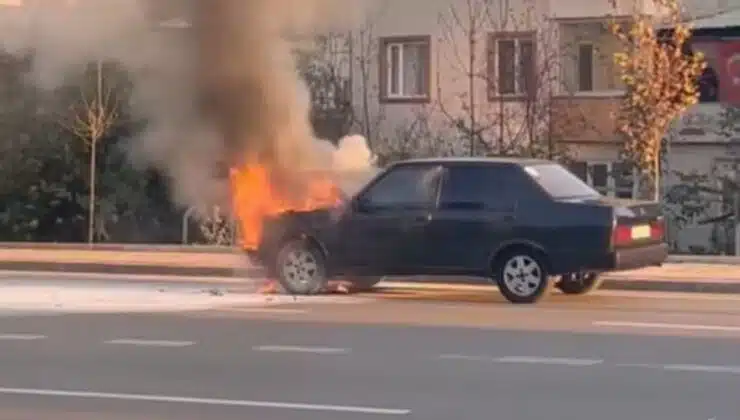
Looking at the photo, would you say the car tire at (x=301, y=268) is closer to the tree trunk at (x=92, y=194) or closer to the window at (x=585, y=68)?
the tree trunk at (x=92, y=194)

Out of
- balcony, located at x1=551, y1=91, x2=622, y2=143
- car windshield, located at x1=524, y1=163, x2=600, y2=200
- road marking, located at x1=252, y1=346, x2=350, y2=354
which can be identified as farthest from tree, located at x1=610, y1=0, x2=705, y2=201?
road marking, located at x1=252, y1=346, x2=350, y2=354

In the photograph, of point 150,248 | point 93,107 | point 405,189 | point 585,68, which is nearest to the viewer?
point 405,189

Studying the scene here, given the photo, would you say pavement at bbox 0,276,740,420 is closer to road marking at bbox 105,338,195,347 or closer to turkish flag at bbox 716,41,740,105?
road marking at bbox 105,338,195,347

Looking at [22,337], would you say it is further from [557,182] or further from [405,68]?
[405,68]

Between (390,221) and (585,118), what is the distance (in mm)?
14870

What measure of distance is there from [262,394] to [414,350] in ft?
8.41

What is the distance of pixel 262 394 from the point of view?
11867 mm

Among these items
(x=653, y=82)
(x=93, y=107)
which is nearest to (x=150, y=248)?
(x=93, y=107)

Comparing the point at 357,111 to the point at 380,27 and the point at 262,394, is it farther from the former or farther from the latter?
the point at 262,394

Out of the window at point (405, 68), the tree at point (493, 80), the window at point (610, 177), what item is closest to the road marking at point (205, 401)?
the window at point (610, 177)

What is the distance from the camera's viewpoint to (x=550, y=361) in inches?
528

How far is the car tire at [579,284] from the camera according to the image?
19.5 meters

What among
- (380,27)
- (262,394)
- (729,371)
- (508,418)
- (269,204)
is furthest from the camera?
(380,27)

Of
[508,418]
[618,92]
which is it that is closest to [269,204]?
[508,418]
